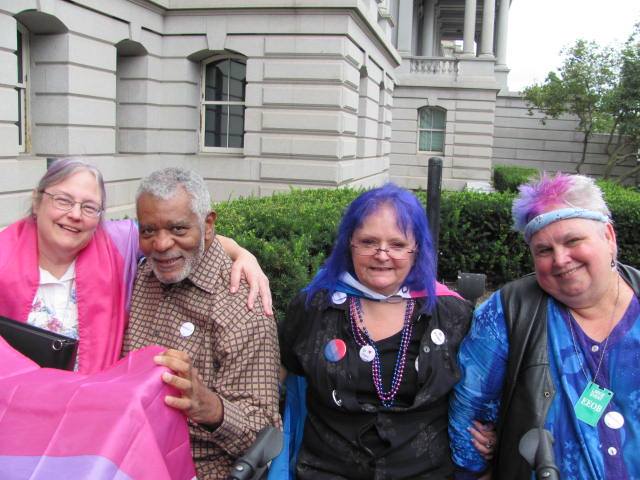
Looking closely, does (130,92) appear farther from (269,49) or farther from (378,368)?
(378,368)

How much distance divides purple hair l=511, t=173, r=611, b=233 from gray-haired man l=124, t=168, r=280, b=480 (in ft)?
3.74

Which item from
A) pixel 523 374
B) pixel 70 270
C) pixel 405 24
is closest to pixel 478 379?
pixel 523 374

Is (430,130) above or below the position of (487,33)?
below

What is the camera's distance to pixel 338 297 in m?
2.75

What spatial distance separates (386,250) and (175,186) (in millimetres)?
913

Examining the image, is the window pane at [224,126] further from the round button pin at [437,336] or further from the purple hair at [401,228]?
the round button pin at [437,336]

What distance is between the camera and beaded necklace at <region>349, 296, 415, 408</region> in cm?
260

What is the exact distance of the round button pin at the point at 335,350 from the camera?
2656 mm

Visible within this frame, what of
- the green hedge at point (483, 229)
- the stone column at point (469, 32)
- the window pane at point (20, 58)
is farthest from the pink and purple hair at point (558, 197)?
the stone column at point (469, 32)

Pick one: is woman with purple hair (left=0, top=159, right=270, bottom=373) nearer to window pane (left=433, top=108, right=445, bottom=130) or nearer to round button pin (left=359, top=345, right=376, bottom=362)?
round button pin (left=359, top=345, right=376, bottom=362)

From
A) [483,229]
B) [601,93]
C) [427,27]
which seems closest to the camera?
[483,229]

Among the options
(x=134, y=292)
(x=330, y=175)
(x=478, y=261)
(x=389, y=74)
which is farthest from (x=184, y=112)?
(x=134, y=292)

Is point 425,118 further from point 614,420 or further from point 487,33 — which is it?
point 614,420

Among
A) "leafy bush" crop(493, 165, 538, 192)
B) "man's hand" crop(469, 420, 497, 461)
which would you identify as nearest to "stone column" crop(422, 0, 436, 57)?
"leafy bush" crop(493, 165, 538, 192)
